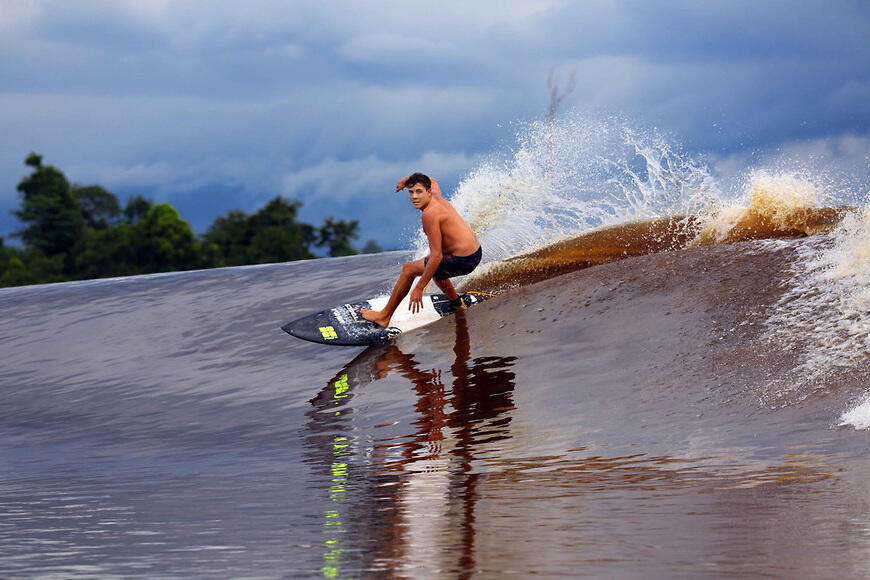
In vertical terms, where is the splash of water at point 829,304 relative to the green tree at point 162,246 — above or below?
below

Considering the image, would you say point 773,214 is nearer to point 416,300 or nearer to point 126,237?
point 416,300

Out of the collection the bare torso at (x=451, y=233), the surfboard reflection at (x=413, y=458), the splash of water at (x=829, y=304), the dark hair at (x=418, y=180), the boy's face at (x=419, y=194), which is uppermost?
the dark hair at (x=418, y=180)

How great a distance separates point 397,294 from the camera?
390 inches

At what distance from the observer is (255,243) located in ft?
156

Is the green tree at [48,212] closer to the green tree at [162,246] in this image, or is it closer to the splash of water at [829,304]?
the green tree at [162,246]

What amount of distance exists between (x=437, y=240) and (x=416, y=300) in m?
0.67

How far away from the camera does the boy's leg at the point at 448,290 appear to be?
9.99 meters

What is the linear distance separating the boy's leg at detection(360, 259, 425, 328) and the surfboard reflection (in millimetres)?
373

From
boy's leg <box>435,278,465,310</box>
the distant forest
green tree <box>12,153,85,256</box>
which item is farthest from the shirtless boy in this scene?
green tree <box>12,153,85,256</box>

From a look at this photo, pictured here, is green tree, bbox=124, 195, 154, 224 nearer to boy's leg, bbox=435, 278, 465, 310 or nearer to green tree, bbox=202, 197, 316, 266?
green tree, bbox=202, 197, 316, 266

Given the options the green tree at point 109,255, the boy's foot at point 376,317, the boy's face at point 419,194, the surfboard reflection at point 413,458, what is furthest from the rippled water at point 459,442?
the green tree at point 109,255

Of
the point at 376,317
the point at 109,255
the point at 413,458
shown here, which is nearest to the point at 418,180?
the point at 376,317

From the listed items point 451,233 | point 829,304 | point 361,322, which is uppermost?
point 451,233

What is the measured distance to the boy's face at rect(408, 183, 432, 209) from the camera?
936 centimetres
